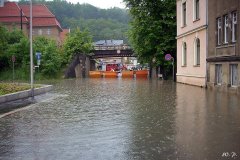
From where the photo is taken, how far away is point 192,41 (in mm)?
35125

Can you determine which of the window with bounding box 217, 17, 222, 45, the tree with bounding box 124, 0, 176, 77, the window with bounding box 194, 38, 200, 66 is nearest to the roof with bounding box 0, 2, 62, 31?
the tree with bounding box 124, 0, 176, 77

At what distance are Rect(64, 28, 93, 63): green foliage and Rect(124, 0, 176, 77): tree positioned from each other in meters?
24.5

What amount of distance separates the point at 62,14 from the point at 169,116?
124 meters

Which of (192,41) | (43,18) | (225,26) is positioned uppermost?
(43,18)

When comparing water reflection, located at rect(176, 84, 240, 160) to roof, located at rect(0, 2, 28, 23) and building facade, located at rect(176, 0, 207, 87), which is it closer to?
building facade, located at rect(176, 0, 207, 87)

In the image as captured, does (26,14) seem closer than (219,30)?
No

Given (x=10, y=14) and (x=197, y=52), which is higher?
(x=10, y=14)

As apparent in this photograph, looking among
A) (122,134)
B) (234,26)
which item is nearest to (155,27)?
(234,26)

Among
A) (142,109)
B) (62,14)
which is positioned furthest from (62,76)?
(62,14)

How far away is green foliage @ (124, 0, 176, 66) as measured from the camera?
48.1m

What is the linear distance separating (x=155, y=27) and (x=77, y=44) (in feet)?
93.8

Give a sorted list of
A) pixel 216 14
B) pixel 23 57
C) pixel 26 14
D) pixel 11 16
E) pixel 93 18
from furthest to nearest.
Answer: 1. pixel 93 18
2. pixel 26 14
3. pixel 11 16
4. pixel 23 57
5. pixel 216 14

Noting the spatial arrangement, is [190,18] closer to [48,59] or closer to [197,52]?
[197,52]

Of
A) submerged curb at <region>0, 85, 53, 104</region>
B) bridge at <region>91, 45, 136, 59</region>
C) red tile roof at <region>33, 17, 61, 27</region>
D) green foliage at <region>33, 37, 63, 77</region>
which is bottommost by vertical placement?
A: submerged curb at <region>0, 85, 53, 104</region>
